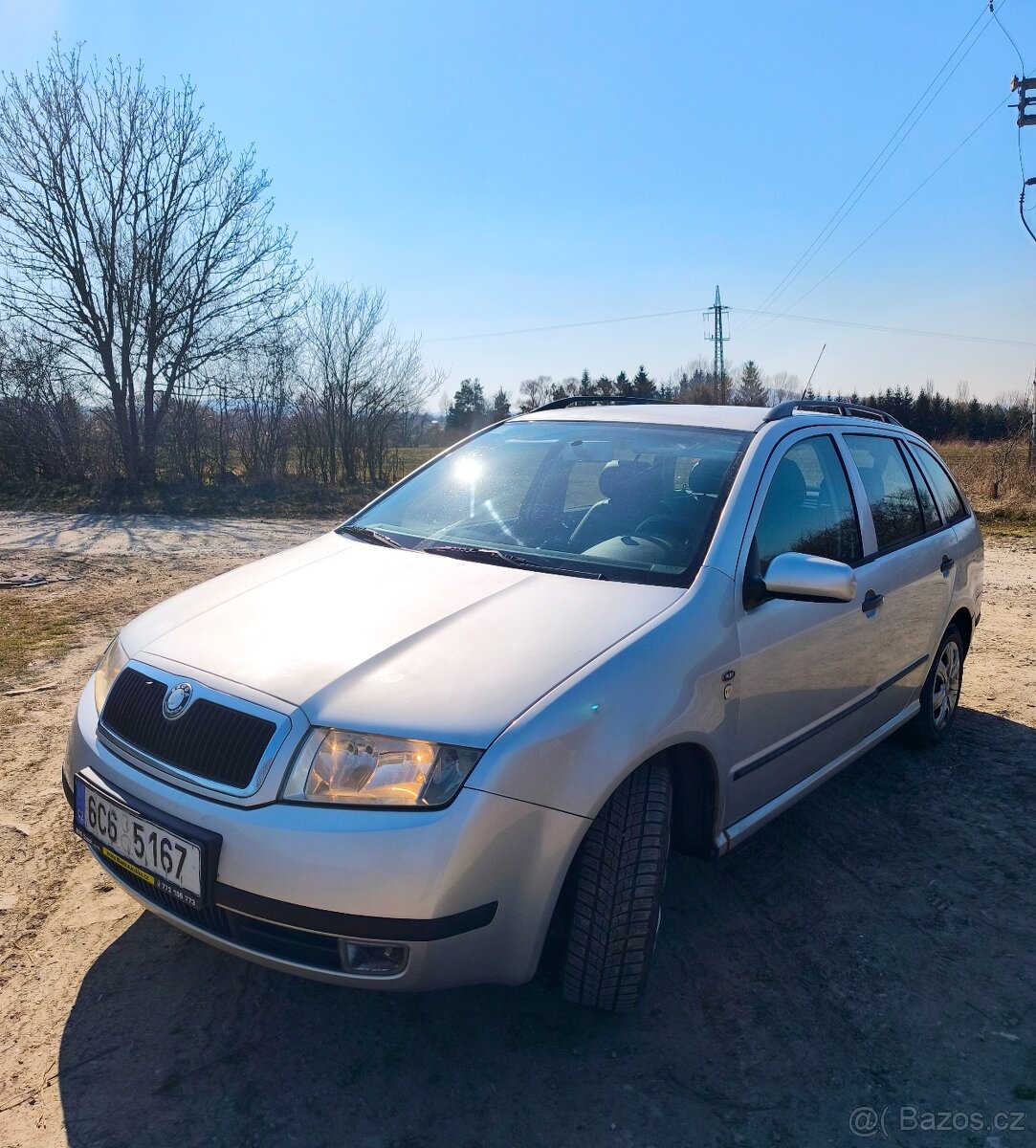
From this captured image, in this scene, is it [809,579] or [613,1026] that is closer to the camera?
[613,1026]

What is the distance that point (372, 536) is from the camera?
3.39 meters

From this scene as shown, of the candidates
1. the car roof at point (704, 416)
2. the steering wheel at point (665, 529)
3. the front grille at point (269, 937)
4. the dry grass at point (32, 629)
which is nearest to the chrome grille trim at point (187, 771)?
the front grille at point (269, 937)

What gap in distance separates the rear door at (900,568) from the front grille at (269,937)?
7.77ft

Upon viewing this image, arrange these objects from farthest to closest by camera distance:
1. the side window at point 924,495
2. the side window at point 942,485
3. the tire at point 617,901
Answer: the side window at point 942,485 → the side window at point 924,495 → the tire at point 617,901

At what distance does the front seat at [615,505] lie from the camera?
9.89 feet

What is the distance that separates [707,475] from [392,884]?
1.84m

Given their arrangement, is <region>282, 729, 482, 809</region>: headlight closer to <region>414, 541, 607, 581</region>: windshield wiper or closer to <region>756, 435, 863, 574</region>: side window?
<region>414, 541, 607, 581</region>: windshield wiper

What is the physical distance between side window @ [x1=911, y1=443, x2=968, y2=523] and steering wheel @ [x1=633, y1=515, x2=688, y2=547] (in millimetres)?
2088

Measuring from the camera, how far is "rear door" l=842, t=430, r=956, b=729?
357 cm

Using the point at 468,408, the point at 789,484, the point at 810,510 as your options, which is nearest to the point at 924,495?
the point at 810,510

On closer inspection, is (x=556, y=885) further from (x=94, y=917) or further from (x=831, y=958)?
(x=94, y=917)

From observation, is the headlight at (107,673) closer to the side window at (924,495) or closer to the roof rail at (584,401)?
the roof rail at (584,401)

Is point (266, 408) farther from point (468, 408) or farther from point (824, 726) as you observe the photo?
point (468, 408)

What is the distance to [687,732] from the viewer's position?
2.38m
